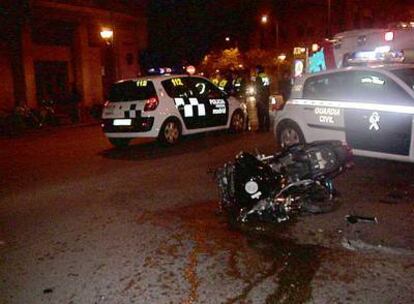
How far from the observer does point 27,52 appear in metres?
20.6

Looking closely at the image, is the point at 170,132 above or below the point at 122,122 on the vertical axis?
below

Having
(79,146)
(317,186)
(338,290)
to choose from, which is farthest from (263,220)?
(79,146)

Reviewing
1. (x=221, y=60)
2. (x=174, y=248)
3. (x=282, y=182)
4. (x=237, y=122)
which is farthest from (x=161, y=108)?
(x=221, y=60)

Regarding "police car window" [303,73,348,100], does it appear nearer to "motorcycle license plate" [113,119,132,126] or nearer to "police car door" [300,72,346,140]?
"police car door" [300,72,346,140]

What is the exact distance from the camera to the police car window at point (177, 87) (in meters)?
10.8

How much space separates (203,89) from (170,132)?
4.80 ft

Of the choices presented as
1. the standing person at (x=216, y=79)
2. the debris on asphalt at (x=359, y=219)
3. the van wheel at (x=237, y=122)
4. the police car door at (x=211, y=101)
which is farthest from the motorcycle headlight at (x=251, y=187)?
the standing person at (x=216, y=79)

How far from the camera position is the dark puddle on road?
3826 mm

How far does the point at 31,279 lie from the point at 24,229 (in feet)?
4.91

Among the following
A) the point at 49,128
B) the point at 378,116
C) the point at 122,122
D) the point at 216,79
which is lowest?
the point at 49,128

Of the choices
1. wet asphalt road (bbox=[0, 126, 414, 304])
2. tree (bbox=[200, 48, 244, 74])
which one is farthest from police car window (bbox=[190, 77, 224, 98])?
tree (bbox=[200, 48, 244, 74])

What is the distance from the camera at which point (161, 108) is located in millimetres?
10516

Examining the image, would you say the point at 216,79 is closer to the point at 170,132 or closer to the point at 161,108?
the point at 170,132

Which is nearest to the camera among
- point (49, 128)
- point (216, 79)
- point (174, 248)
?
point (174, 248)
